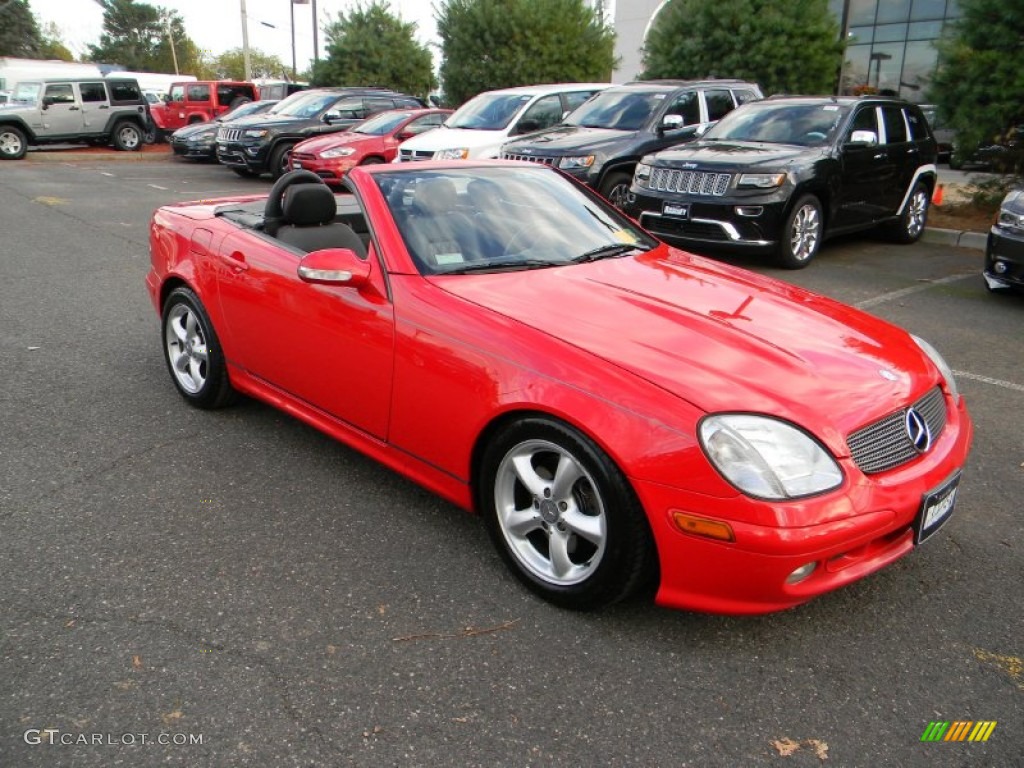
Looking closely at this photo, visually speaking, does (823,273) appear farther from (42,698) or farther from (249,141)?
(249,141)

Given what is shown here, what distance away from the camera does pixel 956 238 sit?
10758mm

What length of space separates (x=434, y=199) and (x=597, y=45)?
2042 centimetres

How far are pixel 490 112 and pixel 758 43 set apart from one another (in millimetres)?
6060

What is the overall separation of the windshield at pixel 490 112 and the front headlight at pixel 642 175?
3.99m

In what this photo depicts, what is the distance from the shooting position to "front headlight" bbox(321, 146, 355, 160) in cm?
1491

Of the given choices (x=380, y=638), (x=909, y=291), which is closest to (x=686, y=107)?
(x=909, y=291)

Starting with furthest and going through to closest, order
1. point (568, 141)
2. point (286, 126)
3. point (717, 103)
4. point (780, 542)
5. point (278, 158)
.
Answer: point (286, 126) → point (278, 158) → point (717, 103) → point (568, 141) → point (780, 542)

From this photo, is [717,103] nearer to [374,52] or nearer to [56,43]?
[374,52]

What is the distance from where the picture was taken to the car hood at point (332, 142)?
593 inches

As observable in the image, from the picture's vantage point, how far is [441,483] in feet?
10.6

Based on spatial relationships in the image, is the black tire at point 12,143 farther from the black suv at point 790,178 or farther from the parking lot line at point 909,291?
the parking lot line at point 909,291

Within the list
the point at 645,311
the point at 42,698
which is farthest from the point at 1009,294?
the point at 42,698

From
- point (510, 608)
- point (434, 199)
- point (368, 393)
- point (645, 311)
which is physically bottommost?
point (510, 608)

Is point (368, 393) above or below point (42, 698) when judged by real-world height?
above
